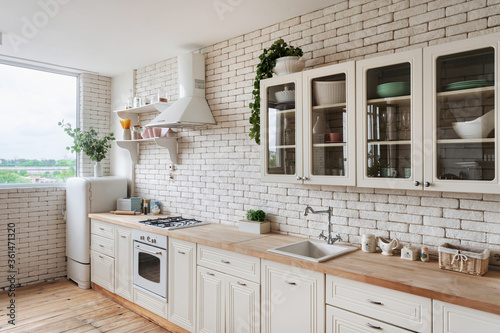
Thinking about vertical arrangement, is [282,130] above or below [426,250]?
above

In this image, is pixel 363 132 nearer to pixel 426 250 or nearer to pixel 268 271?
pixel 426 250

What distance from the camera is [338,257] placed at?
2.40 m

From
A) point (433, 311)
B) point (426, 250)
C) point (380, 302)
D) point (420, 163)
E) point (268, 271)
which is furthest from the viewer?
point (268, 271)

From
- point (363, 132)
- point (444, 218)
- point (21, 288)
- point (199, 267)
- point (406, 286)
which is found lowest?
point (21, 288)

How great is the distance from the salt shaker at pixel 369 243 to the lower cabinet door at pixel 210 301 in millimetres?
1089

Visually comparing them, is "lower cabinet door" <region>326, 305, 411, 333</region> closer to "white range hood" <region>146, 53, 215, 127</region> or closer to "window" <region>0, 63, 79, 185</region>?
"white range hood" <region>146, 53, 215, 127</region>

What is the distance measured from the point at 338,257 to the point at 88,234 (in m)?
3.28

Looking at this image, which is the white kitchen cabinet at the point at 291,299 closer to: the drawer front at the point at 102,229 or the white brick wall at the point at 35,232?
the drawer front at the point at 102,229

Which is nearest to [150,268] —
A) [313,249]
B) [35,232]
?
[313,249]

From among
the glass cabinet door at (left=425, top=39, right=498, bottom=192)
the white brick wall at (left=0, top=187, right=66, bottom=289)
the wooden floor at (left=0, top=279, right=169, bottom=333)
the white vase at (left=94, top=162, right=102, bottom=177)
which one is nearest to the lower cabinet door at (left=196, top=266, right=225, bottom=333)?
the wooden floor at (left=0, top=279, right=169, bottom=333)

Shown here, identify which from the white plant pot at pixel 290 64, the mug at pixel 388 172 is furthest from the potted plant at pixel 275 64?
the mug at pixel 388 172

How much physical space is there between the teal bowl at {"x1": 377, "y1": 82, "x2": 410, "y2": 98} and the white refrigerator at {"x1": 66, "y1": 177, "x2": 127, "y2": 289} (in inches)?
141

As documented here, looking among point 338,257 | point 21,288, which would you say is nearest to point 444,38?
→ point 338,257

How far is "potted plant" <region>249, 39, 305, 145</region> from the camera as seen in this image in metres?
2.81
